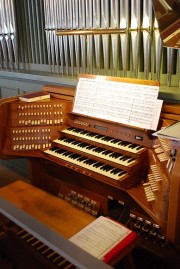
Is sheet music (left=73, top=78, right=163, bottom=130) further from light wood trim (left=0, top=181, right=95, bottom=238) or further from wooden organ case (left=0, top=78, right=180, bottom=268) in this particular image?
light wood trim (left=0, top=181, right=95, bottom=238)

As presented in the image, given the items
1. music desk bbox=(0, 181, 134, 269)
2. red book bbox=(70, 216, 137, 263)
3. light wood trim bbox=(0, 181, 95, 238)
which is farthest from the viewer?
light wood trim bbox=(0, 181, 95, 238)

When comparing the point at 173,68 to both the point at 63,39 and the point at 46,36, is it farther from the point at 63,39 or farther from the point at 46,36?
the point at 46,36

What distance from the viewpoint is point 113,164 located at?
7.66ft

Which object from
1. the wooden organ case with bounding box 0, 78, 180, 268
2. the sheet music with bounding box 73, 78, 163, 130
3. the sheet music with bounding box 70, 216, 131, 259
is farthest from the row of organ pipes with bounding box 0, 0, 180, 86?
the sheet music with bounding box 70, 216, 131, 259

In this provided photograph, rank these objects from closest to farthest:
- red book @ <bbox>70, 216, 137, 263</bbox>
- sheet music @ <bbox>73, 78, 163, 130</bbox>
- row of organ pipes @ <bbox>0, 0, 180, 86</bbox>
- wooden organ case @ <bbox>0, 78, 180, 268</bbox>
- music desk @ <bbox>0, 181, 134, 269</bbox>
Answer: music desk @ <bbox>0, 181, 134, 269</bbox> < red book @ <bbox>70, 216, 137, 263</bbox> < wooden organ case @ <bbox>0, 78, 180, 268</bbox> < sheet music @ <bbox>73, 78, 163, 130</bbox> < row of organ pipes @ <bbox>0, 0, 180, 86</bbox>

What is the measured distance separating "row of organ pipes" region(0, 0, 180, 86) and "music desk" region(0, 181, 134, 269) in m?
1.32

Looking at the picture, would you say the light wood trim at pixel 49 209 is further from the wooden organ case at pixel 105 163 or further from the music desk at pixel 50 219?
the wooden organ case at pixel 105 163

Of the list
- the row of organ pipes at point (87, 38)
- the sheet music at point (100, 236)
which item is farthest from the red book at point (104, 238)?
the row of organ pipes at point (87, 38)

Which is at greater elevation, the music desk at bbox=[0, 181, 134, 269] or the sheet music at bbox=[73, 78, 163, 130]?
the sheet music at bbox=[73, 78, 163, 130]

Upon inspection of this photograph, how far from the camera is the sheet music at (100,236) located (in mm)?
1760

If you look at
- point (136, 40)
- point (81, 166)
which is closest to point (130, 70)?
point (136, 40)

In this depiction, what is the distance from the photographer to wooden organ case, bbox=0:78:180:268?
187 centimetres

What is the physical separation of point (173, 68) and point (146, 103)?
486 mm

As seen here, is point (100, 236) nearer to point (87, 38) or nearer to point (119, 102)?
point (119, 102)
